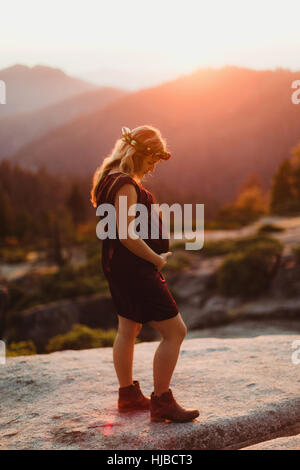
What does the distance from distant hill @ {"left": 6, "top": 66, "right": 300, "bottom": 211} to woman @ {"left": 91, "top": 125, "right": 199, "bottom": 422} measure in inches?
3496

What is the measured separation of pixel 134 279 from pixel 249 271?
7923 millimetres

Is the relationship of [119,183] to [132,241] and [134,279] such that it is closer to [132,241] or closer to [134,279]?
[132,241]

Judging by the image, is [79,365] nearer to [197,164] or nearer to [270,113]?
[270,113]

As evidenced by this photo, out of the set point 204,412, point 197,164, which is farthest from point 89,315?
point 197,164

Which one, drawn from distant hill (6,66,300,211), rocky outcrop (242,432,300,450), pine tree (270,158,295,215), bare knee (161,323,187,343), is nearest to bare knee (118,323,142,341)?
bare knee (161,323,187,343)

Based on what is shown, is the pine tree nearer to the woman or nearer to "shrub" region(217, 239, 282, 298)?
"shrub" region(217, 239, 282, 298)

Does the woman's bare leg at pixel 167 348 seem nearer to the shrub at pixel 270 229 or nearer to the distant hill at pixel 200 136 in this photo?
the shrub at pixel 270 229

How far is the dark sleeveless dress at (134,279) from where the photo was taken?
2.74 m

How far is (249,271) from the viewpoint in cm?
1027

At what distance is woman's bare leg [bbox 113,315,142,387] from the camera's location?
9.57 ft

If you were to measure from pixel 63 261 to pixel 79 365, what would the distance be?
1666 centimetres

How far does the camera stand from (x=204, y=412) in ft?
9.93

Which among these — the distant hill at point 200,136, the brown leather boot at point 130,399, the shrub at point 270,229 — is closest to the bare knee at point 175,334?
the brown leather boot at point 130,399

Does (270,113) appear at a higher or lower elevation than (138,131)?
higher
